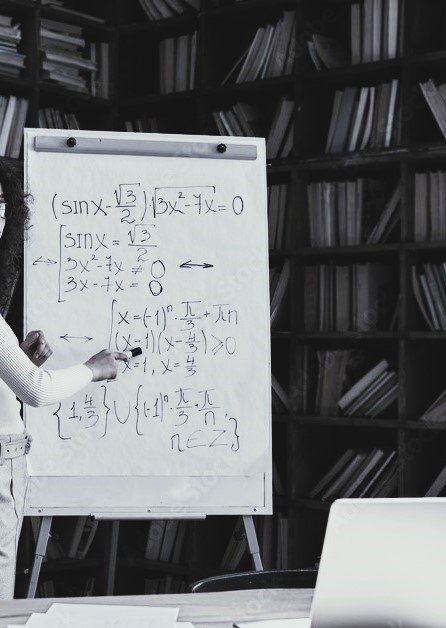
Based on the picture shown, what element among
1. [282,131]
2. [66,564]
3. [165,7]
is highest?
[165,7]

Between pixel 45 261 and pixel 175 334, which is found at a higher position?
pixel 45 261

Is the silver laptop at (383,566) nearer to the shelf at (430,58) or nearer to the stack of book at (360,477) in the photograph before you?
the stack of book at (360,477)

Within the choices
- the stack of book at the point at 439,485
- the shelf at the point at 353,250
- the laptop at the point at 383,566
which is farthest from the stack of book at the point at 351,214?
the laptop at the point at 383,566

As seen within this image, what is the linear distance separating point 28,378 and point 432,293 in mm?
1497

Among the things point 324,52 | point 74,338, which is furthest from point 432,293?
point 74,338

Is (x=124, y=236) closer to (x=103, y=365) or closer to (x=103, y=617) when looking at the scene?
(x=103, y=365)

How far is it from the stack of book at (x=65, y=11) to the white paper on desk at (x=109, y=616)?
2.56 metres

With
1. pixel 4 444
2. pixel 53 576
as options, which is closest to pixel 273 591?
pixel 4 444

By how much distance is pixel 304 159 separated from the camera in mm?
3332

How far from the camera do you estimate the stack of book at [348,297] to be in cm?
326

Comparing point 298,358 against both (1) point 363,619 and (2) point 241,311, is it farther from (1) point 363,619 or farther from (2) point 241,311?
(1) point 363,619

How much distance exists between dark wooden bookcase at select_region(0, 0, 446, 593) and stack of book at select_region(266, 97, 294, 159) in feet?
0.18

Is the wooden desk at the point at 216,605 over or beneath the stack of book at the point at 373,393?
beneath

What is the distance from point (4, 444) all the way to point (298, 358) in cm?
137
